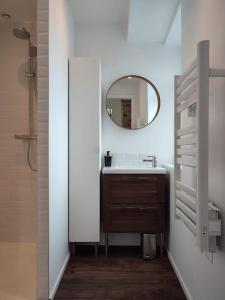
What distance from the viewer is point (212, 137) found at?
1.54 meters

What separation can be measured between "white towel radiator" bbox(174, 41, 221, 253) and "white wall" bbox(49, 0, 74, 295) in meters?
0.92

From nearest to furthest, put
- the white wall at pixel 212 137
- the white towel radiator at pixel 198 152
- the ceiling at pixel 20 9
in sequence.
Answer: the white towel radiator at pixel 198 152, the white wall at pixel 212 137, the ceiling at pixel 20 9

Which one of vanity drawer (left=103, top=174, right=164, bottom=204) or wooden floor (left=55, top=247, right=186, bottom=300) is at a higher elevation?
vanity drawer (left=103, top=174, right=164, bottom=204)

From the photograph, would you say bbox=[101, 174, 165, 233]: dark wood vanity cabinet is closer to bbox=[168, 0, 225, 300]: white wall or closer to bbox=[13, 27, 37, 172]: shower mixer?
bbox=[168, 0, 225, 300]: white wall

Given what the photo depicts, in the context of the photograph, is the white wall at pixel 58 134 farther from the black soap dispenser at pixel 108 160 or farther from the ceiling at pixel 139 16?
the black soap dispenser at pixel 108 160

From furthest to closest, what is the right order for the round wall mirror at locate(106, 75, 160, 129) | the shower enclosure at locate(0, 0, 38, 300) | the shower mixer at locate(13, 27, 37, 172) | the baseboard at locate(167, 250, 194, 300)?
the round wall mirror at locate(106, 75, 160, 129) < the shower enclosure at locate(0, 0, 38, 300) < the shower mixer at locate(13, 27, 37, 172) < the baseboard at locate(167, 250, 194, 300)

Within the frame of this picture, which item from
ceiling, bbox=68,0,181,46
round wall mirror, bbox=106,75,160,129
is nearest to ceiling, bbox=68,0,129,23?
ceiling, bbox=68,0,181,46

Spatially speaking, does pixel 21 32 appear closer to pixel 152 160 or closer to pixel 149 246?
pixel 152 160

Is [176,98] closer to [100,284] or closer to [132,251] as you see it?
[100,284]

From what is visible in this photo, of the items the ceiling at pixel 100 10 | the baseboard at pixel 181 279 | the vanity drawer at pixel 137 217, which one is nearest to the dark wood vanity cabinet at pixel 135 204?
the vanity drawer at pixel 137 217

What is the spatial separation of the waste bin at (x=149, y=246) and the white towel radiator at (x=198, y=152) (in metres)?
1.26

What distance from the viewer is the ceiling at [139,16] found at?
252 cm

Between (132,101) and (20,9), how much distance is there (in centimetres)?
150

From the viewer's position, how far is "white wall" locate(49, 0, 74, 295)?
211 centimetres
